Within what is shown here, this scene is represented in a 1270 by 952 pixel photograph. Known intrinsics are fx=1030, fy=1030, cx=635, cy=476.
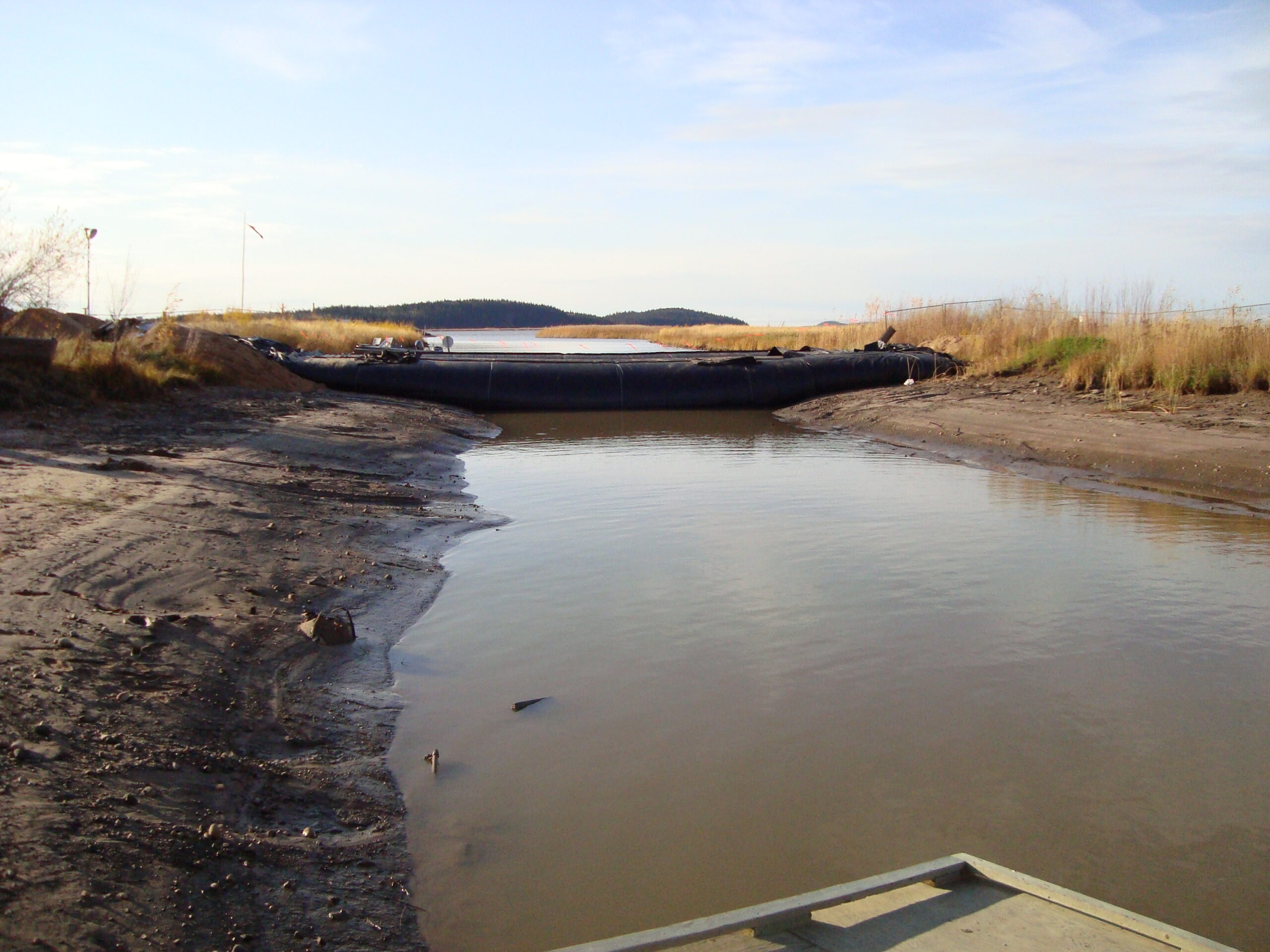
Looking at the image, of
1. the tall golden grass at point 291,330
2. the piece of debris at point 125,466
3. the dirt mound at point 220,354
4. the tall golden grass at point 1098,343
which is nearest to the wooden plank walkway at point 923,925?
the piece of debris at point 125,466

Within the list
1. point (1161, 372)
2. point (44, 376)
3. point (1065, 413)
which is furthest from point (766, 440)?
point (44, 376)

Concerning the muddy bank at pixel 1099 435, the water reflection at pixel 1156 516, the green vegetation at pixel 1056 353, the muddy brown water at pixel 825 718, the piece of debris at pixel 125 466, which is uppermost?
the green vegetation at pixel 1056 353

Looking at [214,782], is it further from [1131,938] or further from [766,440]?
[766,440]

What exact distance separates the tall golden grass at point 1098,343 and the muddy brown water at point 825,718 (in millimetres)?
5392

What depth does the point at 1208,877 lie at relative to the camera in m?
3.29

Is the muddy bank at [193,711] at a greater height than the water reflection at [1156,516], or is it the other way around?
the water reflection at [1156,516]

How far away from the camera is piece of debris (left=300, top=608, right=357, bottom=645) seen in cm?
515

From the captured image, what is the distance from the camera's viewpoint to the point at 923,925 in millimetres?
2703

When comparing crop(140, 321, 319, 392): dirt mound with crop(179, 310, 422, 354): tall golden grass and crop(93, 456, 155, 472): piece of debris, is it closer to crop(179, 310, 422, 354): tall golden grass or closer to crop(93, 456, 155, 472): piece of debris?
crop(179, 310, 422, 354): tall golden grass

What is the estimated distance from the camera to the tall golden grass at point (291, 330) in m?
26.2

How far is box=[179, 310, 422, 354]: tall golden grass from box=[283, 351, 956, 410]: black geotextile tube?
5.09 metres

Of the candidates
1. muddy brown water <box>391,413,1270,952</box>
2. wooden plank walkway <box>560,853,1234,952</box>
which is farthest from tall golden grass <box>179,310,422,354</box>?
wooden plank walkway <box>560,853,1234,952</box>

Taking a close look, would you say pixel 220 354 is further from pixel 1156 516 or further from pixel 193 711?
pixel 193 711

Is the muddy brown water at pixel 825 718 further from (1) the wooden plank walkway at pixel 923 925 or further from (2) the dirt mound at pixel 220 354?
(2) the dirt mound at pixel 220 354
